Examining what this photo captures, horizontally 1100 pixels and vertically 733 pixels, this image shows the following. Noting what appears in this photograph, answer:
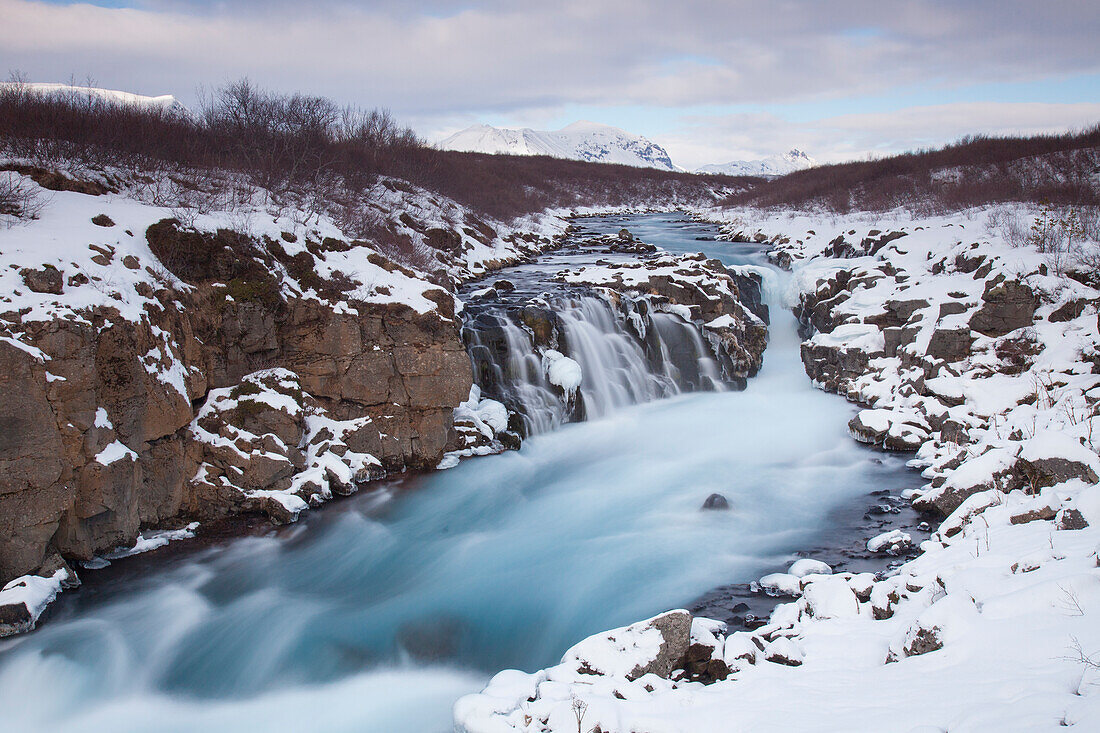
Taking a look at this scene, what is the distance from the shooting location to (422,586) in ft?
31.4

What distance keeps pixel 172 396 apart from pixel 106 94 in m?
14.1

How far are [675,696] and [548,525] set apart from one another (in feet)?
18.7

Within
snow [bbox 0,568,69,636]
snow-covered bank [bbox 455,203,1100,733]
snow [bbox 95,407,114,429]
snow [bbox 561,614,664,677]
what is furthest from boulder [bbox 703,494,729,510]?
snow [bbox 0,568,69,636]

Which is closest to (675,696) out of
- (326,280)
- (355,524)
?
(355,524)

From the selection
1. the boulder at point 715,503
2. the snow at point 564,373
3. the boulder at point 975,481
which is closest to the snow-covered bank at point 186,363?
the snow at point 564,373

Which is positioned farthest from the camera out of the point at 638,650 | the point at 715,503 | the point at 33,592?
the point at 715,503

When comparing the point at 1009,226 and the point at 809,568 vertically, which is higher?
the point at 1009,226

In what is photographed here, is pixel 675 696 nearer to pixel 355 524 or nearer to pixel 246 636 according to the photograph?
pixel 246 636

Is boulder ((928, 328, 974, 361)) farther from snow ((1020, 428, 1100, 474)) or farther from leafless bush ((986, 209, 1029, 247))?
snow ((1020, 428, 1100, 474))

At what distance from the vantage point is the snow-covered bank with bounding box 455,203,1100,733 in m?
4.80

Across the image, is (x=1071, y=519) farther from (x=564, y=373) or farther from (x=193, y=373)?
(x=193, y=373)

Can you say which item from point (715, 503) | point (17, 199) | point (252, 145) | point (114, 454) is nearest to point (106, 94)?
point (252, 145)

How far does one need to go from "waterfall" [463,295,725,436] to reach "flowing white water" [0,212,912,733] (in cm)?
119

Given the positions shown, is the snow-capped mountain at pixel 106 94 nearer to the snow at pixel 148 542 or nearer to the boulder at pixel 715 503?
the snow at pixel 148 542
